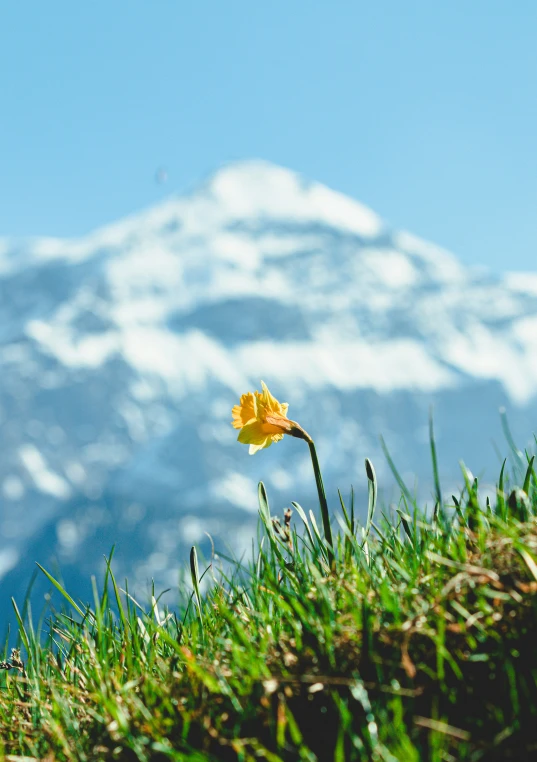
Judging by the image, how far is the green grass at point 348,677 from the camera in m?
1.28

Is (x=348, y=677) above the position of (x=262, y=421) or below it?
below

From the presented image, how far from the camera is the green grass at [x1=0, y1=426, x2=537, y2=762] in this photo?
4.20 feet

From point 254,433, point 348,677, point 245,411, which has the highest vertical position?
point 245,411

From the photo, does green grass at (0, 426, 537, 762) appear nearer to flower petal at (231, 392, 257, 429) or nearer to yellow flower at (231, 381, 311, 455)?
yellow flower at (231, 381, 311, 455)

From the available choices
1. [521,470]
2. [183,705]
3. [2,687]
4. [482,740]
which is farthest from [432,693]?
[2,687]

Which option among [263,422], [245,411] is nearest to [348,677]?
[263,422]

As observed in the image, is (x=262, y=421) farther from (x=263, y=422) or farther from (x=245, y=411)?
(x=245, y=411)

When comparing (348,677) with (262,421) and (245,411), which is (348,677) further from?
(245,411)

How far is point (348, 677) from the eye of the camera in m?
1.43

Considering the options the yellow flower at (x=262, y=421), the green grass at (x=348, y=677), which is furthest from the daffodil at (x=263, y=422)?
the green grass at (x=348, y=677)

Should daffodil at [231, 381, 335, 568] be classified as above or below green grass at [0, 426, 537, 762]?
above

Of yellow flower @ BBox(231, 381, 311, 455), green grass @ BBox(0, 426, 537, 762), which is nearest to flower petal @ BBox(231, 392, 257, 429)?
yellow flower @ BBox(231, 381, 311, 455)

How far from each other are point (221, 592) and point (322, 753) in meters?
1.08

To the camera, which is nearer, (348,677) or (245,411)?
(348,677)
